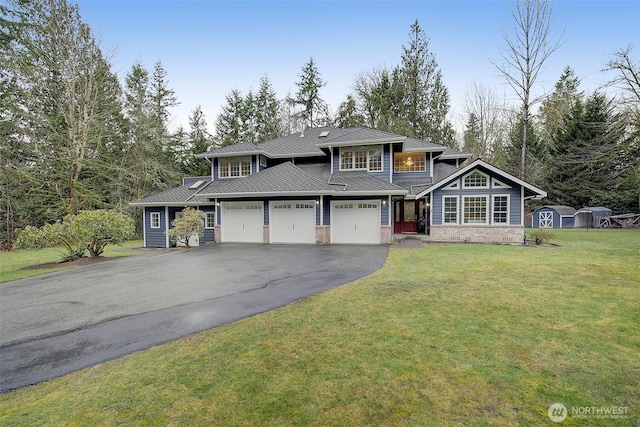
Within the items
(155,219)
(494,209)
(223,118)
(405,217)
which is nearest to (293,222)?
(405,217)

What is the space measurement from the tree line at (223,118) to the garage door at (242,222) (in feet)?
30.9

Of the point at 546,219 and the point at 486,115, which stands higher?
the point at 486,115

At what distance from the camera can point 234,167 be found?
18047mm

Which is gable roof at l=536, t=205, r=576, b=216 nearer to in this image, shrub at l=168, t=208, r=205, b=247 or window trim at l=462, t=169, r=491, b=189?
window trim at l=462, t=169, r=491, b=189

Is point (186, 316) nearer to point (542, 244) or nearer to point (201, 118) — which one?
point (542, 244)

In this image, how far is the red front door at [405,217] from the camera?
18.7 meters

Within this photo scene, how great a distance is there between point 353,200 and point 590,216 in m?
27.5

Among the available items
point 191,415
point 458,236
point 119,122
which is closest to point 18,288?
point 191,415

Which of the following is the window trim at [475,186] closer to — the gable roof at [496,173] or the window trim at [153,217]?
Result: the gable roof at [496,173]

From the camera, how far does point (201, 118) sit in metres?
32.2

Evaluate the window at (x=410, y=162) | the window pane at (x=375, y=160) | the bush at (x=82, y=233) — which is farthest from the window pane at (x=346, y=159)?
the bush at (x=82, y=233)

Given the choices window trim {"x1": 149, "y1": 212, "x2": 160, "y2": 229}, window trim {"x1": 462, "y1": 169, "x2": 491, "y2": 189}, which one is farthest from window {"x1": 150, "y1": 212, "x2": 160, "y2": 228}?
window trim {"x1": 462, "y1": 169, "x2": 491, "y2": 189}

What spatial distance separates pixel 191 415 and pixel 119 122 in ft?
85.9

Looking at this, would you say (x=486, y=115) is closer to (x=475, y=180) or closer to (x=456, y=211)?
(x=475, y=180)
